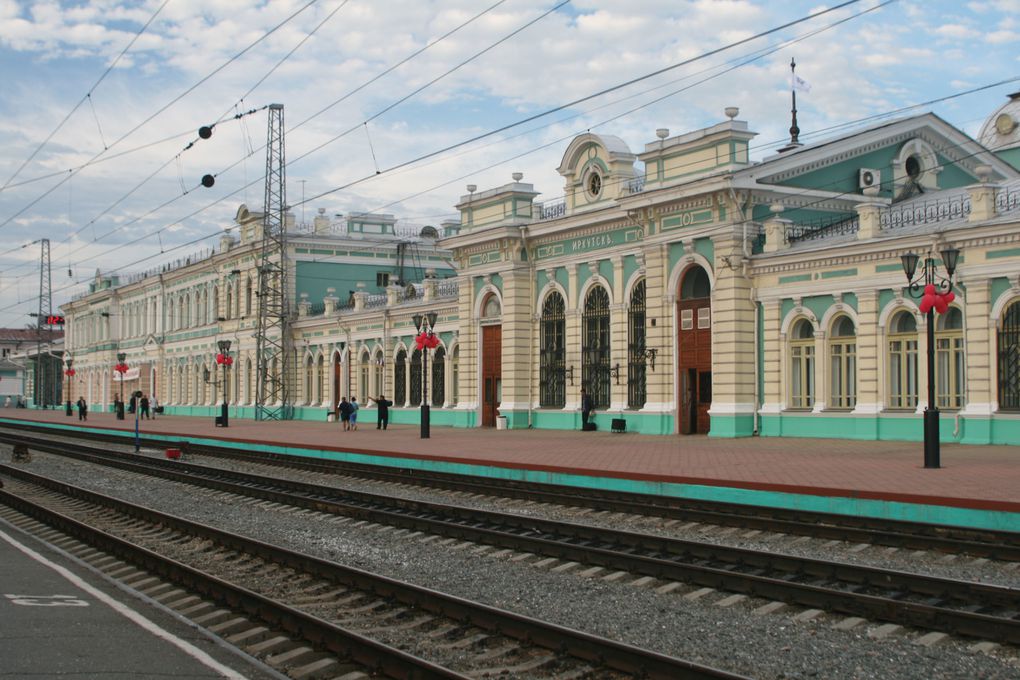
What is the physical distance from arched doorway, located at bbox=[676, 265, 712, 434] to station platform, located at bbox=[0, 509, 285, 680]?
20734 mm

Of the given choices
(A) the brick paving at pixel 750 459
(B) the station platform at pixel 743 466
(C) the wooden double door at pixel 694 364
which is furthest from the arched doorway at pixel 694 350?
(A) the brick paving at pixel 750 459

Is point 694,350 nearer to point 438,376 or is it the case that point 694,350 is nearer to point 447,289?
point 438,376

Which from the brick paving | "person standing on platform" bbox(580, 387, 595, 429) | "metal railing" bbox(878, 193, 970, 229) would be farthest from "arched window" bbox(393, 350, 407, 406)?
"metal railing" bbox(878, 193, 970, 229)

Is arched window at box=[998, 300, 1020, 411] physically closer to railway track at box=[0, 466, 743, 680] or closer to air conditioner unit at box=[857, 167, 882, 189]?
air conditioner unit at box=[857, 167, 882, 189]

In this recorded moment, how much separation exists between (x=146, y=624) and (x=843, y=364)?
67.5ft

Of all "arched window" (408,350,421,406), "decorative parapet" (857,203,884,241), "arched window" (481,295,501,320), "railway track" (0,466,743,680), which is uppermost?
"decorative parapet" (857,203,884,241)

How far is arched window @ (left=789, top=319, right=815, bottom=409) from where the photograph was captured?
2725 cm

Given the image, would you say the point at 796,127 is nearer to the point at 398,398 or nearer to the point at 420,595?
the point at 398,398

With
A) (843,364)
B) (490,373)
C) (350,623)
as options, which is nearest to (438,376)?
(490,373)

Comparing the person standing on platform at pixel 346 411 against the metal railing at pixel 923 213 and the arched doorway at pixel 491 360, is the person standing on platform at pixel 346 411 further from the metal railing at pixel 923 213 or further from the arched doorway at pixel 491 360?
the metal railing at pixel 923 213

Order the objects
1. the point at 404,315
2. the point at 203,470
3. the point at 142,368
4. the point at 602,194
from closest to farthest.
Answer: the point at 203,470
the point at 602,194
the point at 404,315
the point at 142,368

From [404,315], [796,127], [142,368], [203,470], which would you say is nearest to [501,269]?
[404,315]

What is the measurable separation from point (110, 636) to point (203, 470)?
1712cm

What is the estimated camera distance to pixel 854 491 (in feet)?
48.9
